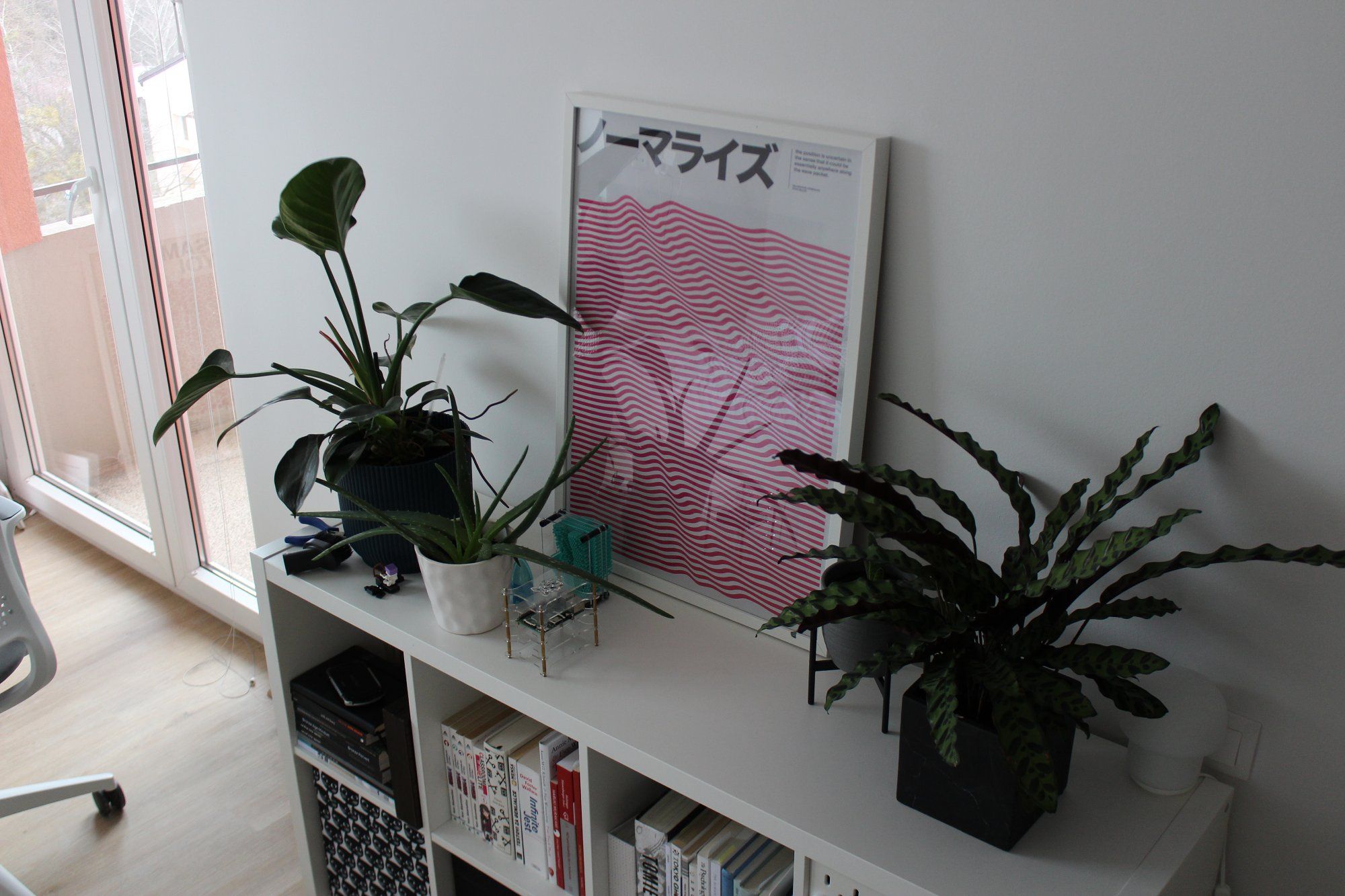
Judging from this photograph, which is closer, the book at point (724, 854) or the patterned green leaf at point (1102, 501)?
the patterned green leaf at point (1102, 501)

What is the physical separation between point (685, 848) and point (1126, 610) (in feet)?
2.16

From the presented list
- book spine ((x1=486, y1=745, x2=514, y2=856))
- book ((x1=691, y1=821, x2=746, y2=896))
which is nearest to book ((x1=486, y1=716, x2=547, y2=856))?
book spine ((x1=486, y1=745, x2=514, y2=856))

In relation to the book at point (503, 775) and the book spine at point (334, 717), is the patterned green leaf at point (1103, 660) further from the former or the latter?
the book spine at point (334, 717)

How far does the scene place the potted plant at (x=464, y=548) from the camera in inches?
60.2

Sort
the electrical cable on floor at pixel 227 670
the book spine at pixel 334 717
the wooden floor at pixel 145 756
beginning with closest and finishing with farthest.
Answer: the book spine at pixel 334 717 < the wooden floor at pixel 145 756 < the electrical cable on floor at pixel 227 670

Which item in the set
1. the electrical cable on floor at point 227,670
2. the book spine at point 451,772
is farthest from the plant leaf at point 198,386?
the electrical cable on floor at point 227,670

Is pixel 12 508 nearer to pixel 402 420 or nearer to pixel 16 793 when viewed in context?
pixel 16 793

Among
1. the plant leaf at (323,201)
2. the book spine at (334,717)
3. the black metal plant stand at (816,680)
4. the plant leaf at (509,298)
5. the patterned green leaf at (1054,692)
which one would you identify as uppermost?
the plant leaf at (323,201)

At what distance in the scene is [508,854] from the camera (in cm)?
168

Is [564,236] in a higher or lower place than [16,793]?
higher

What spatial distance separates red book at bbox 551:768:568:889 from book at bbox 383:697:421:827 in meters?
0.29

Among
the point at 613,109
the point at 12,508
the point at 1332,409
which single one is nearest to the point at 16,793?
the point at 12,508

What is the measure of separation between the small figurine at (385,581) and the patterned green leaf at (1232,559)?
1.08m

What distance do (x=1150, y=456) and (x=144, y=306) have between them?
2587mm
